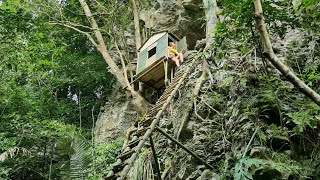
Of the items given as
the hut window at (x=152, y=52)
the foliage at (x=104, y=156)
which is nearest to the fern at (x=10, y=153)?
the foliage at (x=104, y=156)

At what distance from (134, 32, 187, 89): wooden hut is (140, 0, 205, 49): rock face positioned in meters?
1.61

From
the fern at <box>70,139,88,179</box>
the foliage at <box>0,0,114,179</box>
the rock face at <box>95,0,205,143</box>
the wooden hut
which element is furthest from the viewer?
the rock face at <box>95,0,205,143</box>

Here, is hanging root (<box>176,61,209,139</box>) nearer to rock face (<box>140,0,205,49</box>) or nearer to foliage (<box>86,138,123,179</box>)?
foliage (<box>86,138,123,179</box>)

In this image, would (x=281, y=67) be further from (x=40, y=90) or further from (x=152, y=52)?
(x=40, y=90)

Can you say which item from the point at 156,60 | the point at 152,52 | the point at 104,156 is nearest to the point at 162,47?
the point at 156,60

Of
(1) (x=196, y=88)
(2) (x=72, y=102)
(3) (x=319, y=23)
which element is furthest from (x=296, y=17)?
(2) (x=72, y=102)

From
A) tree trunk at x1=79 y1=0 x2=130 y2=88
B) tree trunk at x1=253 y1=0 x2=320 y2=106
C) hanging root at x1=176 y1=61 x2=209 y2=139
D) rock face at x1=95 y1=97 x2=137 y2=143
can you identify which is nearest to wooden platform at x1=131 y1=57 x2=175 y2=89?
tree trunk at x1=79 y1=0 x2=130 y2=88

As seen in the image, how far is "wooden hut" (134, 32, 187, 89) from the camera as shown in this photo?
9.27m

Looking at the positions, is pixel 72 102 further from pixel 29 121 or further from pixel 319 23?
pixel 319 23

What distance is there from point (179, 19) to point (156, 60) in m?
2.81

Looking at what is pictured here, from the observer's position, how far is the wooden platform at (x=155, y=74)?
30.3ft

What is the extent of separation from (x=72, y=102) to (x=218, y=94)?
8905 millimetres

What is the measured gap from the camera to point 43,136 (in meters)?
9.96

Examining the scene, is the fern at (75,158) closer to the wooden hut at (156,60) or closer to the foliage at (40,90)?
the foliage at (40,90)
